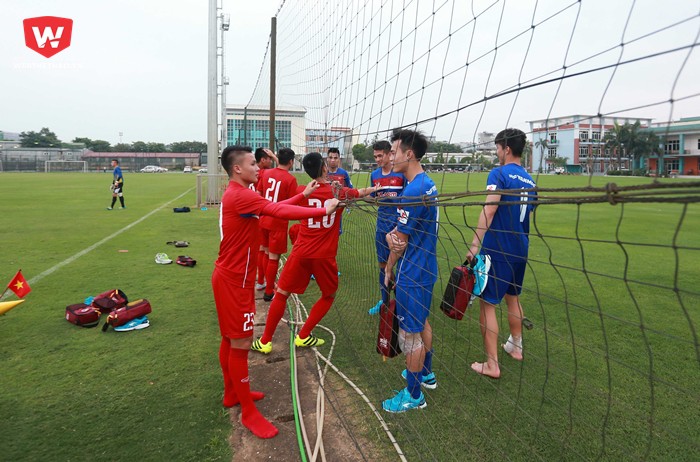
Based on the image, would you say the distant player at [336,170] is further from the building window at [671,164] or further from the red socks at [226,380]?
the building window at [671,164]

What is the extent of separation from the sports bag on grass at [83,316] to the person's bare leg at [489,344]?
3598 millimetres

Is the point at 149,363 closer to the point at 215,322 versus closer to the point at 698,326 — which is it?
the point at 215,322

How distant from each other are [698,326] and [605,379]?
1.90 metres

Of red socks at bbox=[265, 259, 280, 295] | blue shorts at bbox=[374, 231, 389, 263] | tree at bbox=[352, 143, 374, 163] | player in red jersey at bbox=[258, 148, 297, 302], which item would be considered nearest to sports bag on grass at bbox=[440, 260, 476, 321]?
blue shorts at bbox=[374, 231, 389, 263]

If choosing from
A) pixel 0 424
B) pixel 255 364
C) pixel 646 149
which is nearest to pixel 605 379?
pixel 646 149

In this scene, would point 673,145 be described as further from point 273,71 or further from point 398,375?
point 273,71

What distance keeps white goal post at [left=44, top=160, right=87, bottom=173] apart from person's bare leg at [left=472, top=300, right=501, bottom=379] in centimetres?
7750

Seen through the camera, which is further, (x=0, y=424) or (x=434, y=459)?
(x=0, y=424)

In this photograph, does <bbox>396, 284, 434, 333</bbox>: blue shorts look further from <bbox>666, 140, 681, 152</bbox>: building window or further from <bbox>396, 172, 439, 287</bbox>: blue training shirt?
<bbox>666, 140, 681, 152</bbox>: building window

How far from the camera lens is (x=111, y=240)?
9.01 meters

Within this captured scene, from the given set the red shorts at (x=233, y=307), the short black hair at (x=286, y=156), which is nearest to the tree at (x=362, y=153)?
the short black hair at (x=286, y=156)

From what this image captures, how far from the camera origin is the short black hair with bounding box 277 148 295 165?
494 cm

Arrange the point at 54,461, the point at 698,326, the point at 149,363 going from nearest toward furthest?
the point at 54,461
the point at 149,363
the point at 698,326

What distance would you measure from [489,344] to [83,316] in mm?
3752
